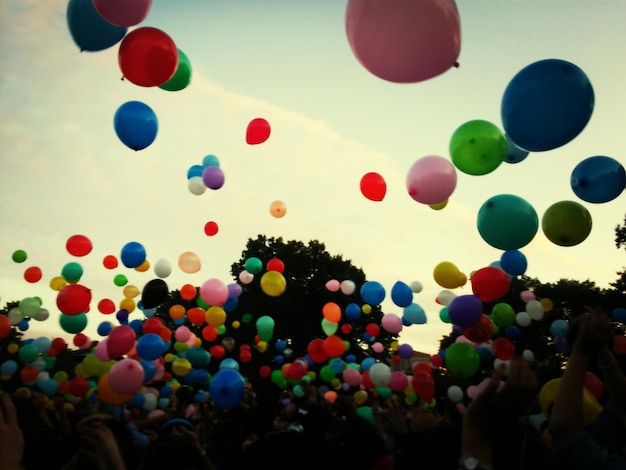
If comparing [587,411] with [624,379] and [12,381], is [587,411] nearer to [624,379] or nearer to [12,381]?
[624,379]

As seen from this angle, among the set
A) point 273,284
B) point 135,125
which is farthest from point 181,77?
point 273,284

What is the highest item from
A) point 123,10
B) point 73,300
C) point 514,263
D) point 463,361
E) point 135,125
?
point 123,10

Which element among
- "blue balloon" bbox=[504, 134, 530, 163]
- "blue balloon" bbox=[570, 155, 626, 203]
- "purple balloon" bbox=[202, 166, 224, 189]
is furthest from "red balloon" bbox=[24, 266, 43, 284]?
"blue balloon" bbox=[570, 155, 626, 203]

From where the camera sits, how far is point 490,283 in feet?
25.0

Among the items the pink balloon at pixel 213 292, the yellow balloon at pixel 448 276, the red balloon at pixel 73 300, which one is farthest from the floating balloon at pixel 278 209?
the red balloon at pixel 73 300

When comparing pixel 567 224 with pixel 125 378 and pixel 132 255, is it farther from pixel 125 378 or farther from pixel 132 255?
pixel 132 255

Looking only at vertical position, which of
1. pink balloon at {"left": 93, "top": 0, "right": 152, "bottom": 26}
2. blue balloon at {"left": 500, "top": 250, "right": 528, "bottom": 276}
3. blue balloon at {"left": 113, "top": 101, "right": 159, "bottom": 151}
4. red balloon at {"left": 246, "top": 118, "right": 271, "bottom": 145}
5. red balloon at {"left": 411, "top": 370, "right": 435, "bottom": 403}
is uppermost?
red balloon at {"left": 246, "top": 118, "right": 271, "bottom": 145}

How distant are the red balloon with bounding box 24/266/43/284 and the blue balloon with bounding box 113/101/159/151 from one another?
23.9 ft

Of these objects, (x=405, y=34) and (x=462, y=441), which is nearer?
(x=462, y=441)

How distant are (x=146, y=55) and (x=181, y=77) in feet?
4.02

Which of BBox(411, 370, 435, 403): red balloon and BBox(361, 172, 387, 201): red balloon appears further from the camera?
BBox(361, 172, 387, 201): red balloon

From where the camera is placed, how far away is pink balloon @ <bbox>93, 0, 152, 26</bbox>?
14.4 ft

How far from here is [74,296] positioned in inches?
366

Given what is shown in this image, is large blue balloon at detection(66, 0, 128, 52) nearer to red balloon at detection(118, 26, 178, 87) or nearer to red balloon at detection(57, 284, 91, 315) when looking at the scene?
red balloon at detection(118, 26, 178, 87)
